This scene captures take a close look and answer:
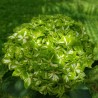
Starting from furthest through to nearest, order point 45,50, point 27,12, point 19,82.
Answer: point 27,12, point 19,82, point 45,50

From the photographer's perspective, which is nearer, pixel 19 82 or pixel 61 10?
pixel 19 82

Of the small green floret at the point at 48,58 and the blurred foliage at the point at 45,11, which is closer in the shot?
the small green floret at the point at 48,58

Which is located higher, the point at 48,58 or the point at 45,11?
the point at 48,58

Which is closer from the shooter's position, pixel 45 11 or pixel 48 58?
pixel 48 58

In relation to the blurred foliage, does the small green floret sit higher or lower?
higher

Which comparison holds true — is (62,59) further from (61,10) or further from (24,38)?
(61,10)

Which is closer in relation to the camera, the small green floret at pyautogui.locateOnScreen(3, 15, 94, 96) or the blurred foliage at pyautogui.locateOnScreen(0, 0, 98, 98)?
the small green floret at pyautogui.locateOnScreen(3, 15, 94, 96)

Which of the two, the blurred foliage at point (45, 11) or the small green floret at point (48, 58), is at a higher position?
the small green floret at point (48, 58)

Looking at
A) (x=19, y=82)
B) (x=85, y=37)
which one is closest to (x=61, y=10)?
(x=85, y=37)
